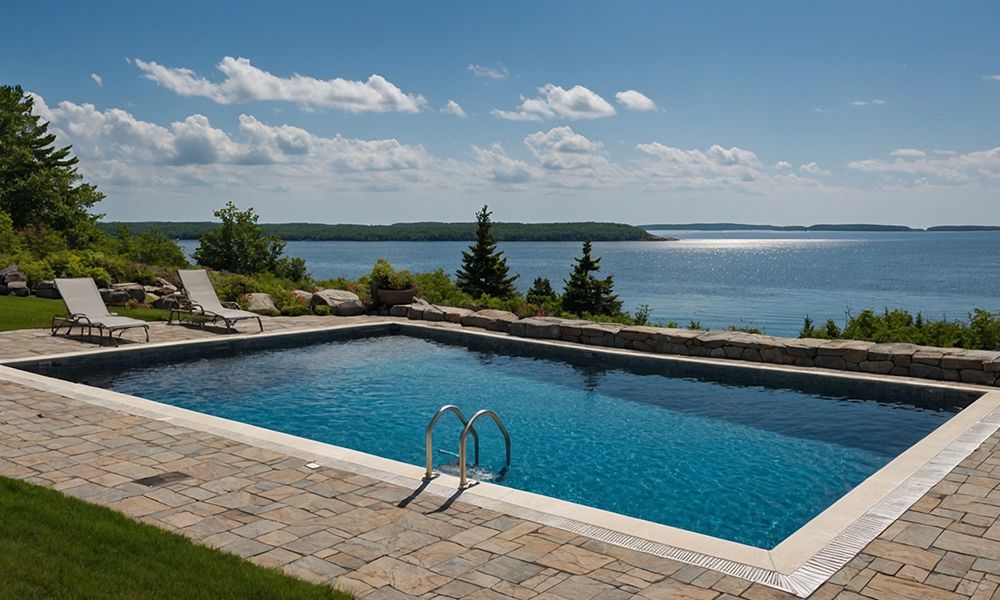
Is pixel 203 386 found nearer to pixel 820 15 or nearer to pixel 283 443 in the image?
pixel 283 443

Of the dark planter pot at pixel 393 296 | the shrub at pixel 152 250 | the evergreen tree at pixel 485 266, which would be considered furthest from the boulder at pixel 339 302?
the evergreen tree at pixel 485 266

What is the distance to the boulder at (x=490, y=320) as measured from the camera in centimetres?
1446

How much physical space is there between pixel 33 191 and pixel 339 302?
19.2m

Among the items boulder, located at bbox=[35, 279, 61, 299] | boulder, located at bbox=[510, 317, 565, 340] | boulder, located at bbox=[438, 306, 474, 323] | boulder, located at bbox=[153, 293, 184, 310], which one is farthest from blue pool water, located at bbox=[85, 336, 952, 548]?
boulder, located at bbox=[35, 279, 61, 299]

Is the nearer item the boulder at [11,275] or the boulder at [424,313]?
the boulder at [424,313]

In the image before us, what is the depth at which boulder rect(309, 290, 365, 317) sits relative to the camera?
1680 cm

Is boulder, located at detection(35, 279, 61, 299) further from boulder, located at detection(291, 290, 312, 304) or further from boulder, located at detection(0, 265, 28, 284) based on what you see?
boulder, located at detection(291, 290, 312, 304)

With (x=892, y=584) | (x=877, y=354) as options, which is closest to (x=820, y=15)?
(x=877, y=354)

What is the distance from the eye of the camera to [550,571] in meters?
4.07

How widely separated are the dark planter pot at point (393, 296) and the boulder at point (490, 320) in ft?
7.29

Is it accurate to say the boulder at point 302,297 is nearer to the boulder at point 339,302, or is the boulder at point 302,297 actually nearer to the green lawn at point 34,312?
the boulder at point 339,302

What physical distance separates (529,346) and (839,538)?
859 centimetres

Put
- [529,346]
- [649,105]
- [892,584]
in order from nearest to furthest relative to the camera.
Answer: [892,584] → [529,346] → [649,105]

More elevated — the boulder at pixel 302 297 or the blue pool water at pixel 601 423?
the boulder at pixel 302 297
